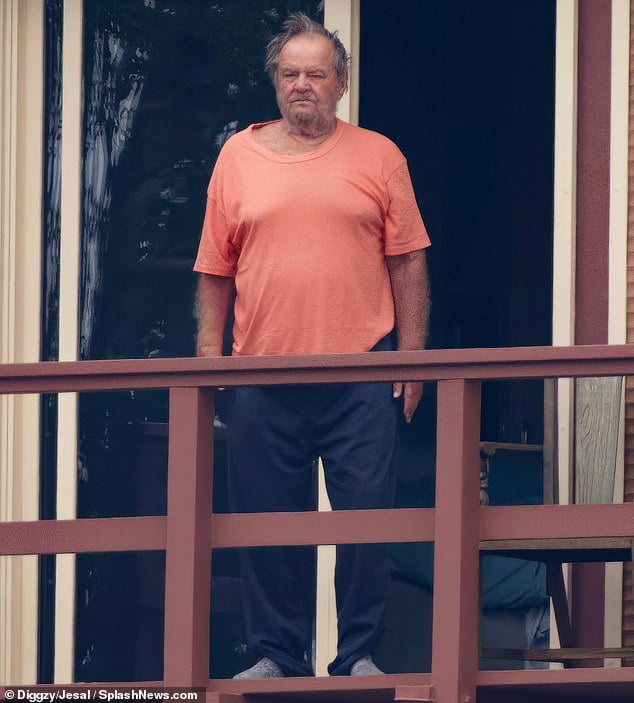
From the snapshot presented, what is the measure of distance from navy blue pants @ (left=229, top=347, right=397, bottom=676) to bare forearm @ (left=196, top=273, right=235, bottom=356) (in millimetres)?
317

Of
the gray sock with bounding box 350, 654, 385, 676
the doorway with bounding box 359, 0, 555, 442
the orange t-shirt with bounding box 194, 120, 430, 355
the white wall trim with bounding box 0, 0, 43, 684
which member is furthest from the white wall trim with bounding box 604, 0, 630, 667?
the white wall trim with bounding box 0, 0, 43, 684

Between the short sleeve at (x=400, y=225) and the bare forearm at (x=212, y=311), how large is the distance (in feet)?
1.84

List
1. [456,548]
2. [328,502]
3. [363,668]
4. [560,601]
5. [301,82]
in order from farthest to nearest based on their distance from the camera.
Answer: [328,502], [560,601], [301,82], [363,668], [456,548]

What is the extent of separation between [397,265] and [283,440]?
670mm

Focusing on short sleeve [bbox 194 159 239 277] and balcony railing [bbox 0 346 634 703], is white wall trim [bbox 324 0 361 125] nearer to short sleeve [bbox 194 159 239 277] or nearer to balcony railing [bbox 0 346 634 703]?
short sleeve [bbox 194 159 239 277]

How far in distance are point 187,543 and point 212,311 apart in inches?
39.8

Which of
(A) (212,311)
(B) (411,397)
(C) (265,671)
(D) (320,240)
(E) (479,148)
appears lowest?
(C) (265,671)

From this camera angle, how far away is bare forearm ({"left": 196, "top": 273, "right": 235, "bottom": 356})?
5746 mm

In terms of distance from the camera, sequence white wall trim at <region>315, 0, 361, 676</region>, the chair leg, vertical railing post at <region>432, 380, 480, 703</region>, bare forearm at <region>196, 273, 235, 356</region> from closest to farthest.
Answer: vertical railing post at <region>432, 380, 480, 703</region> → bare forearm at <region>196, 273, 235, 356</region> → the chair leg → white wall trim at <region>315, 0, 361, 676</region>

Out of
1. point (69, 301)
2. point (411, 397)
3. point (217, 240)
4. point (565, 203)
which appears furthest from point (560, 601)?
point (69, 301)

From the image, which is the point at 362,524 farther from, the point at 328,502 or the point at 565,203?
the point at 565,203

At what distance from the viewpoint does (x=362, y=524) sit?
5.00 metres

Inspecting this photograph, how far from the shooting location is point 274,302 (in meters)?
5.50

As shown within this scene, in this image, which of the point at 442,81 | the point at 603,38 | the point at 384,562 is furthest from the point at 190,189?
the point at 384,562
